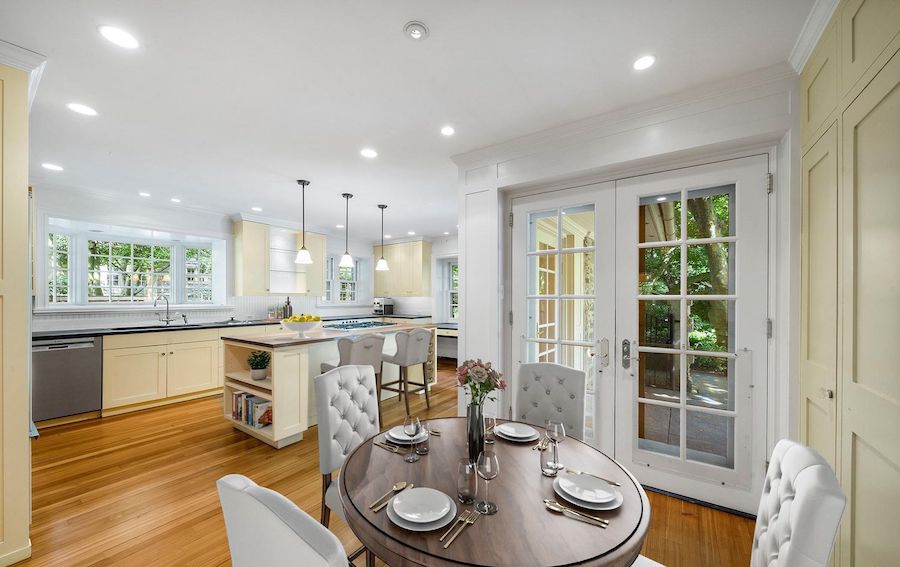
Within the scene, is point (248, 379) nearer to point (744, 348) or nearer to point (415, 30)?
point (415, 30)

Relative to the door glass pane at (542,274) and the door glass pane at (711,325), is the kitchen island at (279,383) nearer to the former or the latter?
the door glass pane at (542,274)

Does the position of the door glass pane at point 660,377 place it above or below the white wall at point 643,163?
below

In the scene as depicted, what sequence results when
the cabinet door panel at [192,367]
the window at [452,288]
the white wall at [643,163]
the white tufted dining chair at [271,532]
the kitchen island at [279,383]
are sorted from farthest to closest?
Answer: the window at [452,288]
the cabinet door panel at [192,367]
the kitchen island at [279,383]
the white wall at [643,163]
the white tufted dining chair at [271,532]

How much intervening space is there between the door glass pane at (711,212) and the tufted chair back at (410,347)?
2.59 metres

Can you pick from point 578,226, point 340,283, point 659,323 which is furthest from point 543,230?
point 340,283

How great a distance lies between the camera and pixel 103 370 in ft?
12.7

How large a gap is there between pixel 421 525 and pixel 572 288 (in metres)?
2.09

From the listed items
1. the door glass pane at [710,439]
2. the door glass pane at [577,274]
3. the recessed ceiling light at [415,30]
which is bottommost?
the door glass pane at [710,439]

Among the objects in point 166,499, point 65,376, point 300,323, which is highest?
point 300,323

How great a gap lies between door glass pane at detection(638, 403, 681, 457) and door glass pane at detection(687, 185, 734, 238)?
3.68ft

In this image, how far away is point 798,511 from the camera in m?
0.82

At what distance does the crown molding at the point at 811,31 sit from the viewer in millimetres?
1469

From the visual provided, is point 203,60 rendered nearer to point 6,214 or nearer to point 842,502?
point 6,214

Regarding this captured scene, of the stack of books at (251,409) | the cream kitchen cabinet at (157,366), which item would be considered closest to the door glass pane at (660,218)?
the stack of books at (251,409)
